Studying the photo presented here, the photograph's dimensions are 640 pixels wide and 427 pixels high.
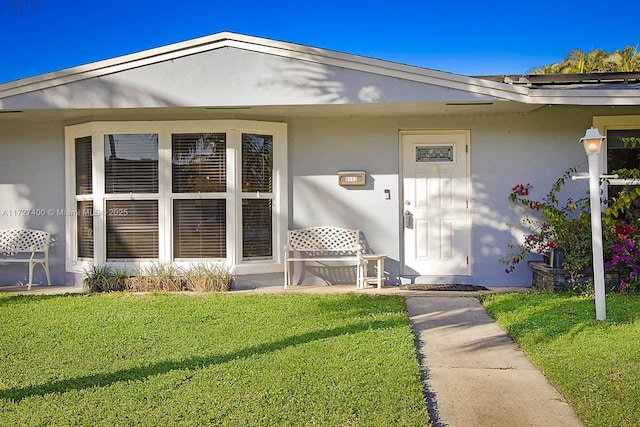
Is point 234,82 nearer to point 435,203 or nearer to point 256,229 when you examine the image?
point 256,229

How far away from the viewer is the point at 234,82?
7750 millimetres

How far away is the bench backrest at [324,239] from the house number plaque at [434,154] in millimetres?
1574

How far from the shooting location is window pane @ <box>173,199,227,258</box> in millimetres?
8438

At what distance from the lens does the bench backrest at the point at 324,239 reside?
8.49m

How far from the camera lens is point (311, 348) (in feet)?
15.7

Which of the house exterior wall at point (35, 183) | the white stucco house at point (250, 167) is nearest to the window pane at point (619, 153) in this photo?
the white stucco house at point (250, 167)

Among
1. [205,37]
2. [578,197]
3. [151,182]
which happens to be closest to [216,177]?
[151,182]

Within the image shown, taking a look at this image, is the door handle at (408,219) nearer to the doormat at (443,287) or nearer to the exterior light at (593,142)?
the doormat at (443,287)

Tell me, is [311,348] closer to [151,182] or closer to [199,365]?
[199,365]

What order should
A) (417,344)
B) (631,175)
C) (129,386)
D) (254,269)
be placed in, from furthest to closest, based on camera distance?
(254,269), (631,175), (417,344), (129,386)

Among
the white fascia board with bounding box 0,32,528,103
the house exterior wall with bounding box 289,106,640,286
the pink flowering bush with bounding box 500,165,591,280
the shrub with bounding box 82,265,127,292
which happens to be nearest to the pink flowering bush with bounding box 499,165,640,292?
the pink flowering bush with bounding box 500,165,591,280

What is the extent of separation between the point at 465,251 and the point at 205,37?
4951 millimetres

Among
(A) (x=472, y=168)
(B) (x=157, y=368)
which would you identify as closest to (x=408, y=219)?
(A) (x=472, y=168)

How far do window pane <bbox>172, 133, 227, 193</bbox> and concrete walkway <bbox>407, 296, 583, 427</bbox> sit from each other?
12.2 feet
